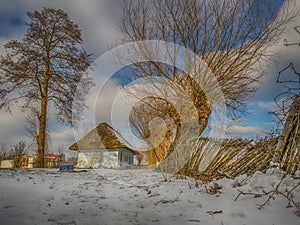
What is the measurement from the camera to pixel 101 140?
773 inches

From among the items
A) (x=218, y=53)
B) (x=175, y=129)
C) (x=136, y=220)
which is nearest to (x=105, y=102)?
(x=175, y=129)

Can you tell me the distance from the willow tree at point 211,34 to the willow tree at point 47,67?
4231 millimetres

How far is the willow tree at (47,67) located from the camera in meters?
10.1

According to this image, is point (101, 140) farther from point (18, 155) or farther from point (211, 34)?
point (211, 34)

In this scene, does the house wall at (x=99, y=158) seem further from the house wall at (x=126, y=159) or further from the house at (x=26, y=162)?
the house at (x=26, y=162)

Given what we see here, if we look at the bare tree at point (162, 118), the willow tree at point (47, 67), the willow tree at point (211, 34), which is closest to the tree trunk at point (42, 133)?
the willow tree at point (47, 67)

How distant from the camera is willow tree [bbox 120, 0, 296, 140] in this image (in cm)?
687

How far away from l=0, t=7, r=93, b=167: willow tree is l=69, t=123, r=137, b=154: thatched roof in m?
7.62

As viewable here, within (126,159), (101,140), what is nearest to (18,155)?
(101,140)

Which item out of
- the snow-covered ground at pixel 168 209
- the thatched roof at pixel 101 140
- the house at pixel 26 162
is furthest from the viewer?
the thatched roof at pixel 101 140

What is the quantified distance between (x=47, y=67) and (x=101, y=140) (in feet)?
33.7

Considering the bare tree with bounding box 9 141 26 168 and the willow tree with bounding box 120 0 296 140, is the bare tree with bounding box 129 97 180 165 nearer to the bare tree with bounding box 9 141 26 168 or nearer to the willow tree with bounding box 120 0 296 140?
the willow tree with bounding box 120 0 296 140

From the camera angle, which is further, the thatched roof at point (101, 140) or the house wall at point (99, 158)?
the house wall at point (99, 158)

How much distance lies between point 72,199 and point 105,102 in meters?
6.94
